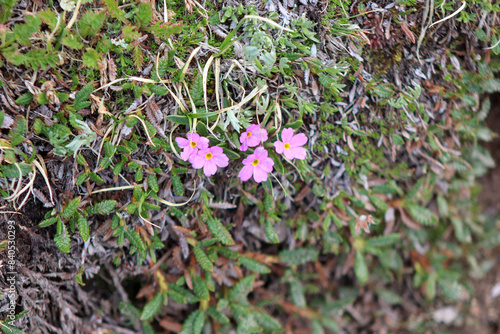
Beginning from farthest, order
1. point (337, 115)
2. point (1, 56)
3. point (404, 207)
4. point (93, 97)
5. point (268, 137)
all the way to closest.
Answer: point (404, 207) → point (337, 115) → point (268, 137) → point (93, 97) → point (1, 56)

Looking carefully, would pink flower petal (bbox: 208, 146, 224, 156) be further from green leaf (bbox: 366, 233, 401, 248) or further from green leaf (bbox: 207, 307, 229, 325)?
green leaf (bbox: 366, 233, 401, 248)

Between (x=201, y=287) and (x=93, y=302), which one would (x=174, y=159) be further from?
(x=93, y=302)

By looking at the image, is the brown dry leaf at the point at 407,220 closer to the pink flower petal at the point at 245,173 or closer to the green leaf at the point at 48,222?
the pink flower petal at the point at 245,173

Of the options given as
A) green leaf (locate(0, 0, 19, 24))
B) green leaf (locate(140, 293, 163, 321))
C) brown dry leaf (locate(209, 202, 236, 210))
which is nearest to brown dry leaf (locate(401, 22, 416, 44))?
brown dry leaf (locate(209, 202, 236, 210))

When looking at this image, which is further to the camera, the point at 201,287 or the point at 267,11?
the point at 201,287

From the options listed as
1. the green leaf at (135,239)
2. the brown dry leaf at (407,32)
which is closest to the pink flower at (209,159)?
the green leaf at (135,239)

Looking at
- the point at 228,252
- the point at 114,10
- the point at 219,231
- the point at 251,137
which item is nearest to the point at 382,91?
the point at 251,137

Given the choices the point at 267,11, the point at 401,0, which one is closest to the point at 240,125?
the point at 267,11
